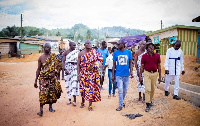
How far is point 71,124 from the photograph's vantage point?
144 inches

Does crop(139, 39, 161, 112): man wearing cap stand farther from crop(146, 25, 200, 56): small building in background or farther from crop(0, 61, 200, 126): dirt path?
crop(146, 25, 200, 56): small building in background

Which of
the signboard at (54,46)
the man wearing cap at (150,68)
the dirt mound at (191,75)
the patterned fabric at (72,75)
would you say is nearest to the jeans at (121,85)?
the man wearing cap at (150,68)

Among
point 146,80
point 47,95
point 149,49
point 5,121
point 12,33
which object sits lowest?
point 5,121

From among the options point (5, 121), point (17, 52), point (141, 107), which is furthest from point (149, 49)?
point (17, 52)

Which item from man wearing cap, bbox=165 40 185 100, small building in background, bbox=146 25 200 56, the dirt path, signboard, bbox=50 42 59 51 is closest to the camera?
the dirt path

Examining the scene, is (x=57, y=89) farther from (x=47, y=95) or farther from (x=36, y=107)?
(x=36, y=107)

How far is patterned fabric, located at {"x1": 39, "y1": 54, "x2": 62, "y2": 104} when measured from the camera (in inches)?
165

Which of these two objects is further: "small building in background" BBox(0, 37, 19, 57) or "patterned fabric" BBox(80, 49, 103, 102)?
"small building in background" BBox(0, 37, 19, 57)

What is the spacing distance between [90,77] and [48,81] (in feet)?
3.89

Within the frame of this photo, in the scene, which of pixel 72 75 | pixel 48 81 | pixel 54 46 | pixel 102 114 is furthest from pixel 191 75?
pixel 54 46

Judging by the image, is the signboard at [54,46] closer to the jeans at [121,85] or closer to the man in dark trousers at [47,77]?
the man in dark trousers at [47,77]

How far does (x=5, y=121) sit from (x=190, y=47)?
18059mm

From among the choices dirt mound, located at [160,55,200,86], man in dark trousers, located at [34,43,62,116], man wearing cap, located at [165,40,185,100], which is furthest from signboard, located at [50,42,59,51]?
man wearing cap, located at [165,40,185,100]

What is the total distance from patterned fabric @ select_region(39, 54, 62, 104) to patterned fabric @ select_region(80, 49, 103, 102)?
2.56 ft
